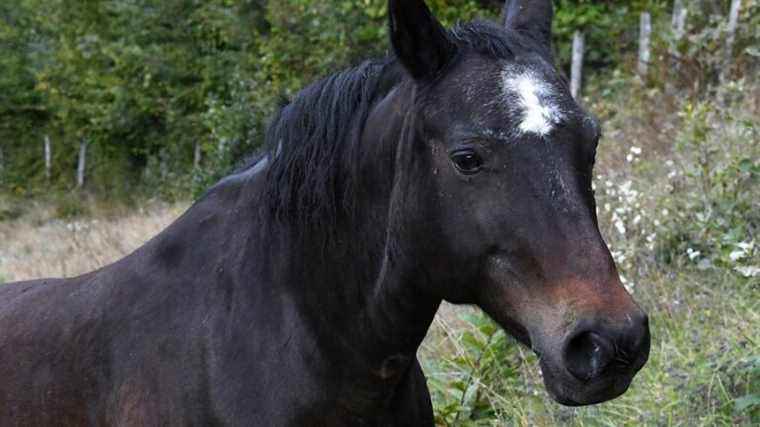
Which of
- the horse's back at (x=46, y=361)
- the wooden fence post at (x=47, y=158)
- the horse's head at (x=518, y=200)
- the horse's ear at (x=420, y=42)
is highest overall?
the horse's ear at (x=420, y=42)

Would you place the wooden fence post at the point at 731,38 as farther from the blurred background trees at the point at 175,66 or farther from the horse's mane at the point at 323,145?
the horse's mane at the point at 323,145

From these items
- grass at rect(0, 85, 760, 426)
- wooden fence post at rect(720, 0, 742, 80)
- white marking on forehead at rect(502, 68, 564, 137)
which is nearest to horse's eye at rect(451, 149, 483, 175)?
white marking on forehead at rect(502, 68, 564, 137)

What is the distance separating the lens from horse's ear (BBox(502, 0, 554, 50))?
262 centimetres

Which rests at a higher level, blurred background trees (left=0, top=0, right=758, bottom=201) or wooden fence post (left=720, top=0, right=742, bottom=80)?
wooden fence post (left=720, top=0, right=742, bottom=80)

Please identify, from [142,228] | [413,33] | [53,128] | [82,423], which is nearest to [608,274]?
[413,33]

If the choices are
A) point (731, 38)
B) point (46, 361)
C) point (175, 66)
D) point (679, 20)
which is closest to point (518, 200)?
point (46, 361)

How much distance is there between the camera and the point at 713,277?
511cm

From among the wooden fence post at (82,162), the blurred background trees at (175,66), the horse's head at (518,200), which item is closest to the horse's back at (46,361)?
the horse's head at (518,200)

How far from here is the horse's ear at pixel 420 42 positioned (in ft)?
7.63

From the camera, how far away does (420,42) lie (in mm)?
2365

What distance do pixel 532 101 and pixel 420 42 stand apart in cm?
37

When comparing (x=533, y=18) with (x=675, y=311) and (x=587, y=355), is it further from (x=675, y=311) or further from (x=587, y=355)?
(x=675, y=311)

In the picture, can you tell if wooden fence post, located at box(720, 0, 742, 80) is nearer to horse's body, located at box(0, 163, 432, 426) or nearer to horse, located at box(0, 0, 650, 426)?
horse, located at box(0, 0, 650, 426)

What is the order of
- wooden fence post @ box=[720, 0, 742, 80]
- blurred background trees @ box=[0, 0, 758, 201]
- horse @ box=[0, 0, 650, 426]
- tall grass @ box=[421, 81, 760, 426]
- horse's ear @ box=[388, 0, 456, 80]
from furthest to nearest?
blurred background trees @ box=[0, 0, 758, 201]
wooden fence post @ box=[720, 0, 742, 80]
tall grass @ box=[421, 81, 760, 426]
horse's ear @ box=[388, 0, 456, 80]
horse @ box=[0, 0, 650, 426]
